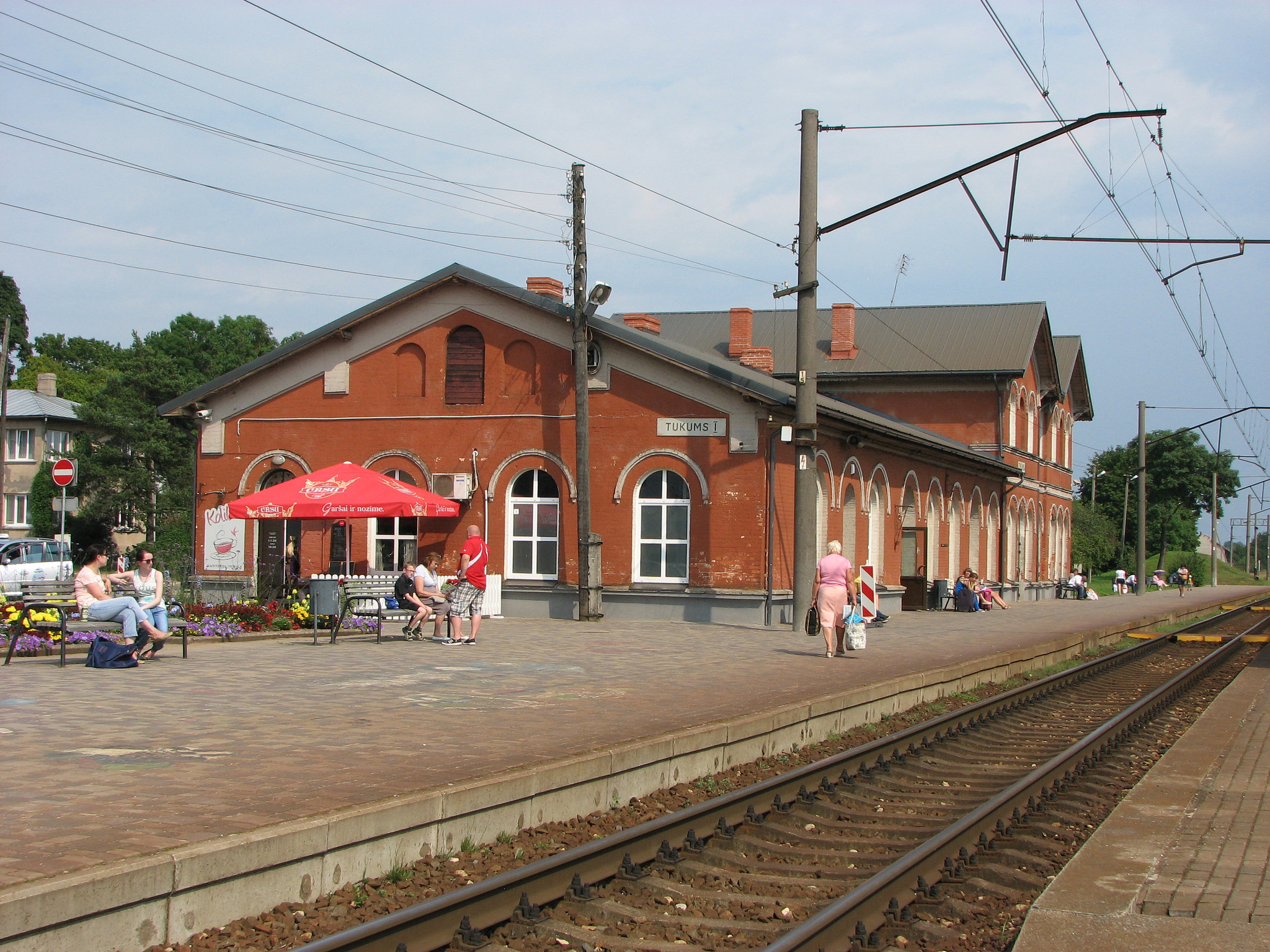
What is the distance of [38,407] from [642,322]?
44.0 m

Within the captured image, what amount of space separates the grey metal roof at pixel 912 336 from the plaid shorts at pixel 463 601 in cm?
2628

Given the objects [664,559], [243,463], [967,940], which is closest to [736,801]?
[967,940]

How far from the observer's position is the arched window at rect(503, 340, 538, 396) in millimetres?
24623

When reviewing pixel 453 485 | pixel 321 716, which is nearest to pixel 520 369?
pixel 453 485

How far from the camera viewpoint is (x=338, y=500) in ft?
64.1

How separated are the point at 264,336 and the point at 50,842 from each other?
80369 mm

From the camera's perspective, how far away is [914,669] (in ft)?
49.7

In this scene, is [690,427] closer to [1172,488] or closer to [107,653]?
[107,653]

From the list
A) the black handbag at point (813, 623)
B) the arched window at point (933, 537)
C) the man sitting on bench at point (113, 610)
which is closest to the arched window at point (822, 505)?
the black handbag at point (813, 623)

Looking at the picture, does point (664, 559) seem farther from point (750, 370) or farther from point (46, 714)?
point (46, 714)

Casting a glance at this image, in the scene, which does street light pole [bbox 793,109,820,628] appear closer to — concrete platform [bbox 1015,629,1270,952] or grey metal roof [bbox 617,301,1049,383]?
concrete platform [bbox 1015,629,1270,952]

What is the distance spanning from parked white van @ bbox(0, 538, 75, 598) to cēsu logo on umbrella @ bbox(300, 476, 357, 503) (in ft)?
47.2

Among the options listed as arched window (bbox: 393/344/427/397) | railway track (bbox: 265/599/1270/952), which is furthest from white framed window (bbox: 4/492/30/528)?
railway track (bbox: 265/599/1270/952)

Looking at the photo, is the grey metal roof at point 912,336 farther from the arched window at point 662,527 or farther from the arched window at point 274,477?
the arched window at point 274,477
